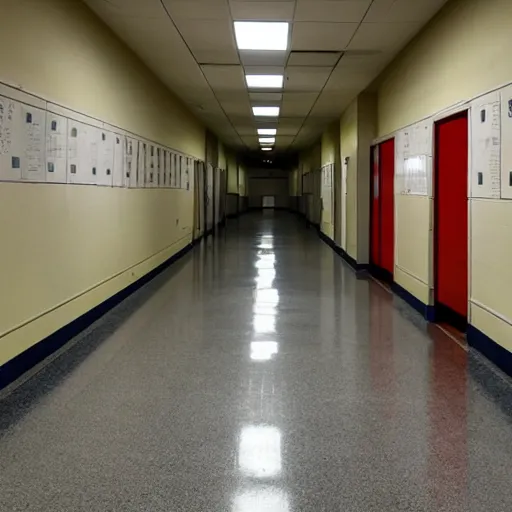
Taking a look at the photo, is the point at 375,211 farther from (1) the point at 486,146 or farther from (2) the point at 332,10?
(1) the point at 486,146

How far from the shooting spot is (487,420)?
381 cm

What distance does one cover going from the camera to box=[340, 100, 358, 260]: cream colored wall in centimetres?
1147

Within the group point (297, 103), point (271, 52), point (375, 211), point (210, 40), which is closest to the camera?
point (210, 40)

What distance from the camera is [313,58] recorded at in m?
8.43

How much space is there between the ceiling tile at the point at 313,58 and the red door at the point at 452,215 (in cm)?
219

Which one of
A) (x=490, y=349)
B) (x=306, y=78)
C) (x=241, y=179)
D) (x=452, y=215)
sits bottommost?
(x=490, y=349)

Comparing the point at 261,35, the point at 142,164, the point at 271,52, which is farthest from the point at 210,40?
the point at 142,164

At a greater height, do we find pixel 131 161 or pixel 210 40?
pixel 210 40

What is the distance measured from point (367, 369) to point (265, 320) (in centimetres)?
204

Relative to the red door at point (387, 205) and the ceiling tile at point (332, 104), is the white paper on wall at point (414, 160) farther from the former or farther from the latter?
the ceiling tile at point (332, 104)

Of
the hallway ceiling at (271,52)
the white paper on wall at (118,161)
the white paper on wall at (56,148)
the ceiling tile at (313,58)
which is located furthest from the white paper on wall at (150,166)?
the white paper on wall at (56,148)

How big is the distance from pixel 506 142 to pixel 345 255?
8.30 meters

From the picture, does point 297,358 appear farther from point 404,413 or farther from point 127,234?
point 127,234

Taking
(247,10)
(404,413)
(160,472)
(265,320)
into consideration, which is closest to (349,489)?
(160,472)
